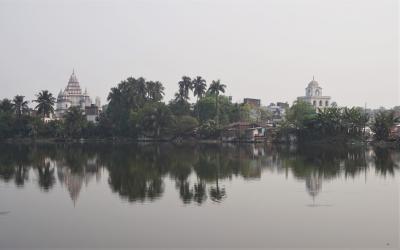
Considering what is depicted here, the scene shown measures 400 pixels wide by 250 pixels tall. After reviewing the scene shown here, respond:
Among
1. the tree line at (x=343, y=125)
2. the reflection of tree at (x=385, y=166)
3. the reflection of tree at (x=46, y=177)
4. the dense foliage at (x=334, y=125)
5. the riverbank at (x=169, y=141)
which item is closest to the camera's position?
the reflection of tree at (x=46, y=177)

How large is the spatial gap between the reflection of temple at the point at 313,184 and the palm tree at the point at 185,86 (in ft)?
215

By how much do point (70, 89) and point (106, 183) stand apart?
129 metres

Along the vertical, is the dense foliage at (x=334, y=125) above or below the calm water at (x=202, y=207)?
above

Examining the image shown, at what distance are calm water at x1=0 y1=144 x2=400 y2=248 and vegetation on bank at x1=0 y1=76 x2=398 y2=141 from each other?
4870 centimetres

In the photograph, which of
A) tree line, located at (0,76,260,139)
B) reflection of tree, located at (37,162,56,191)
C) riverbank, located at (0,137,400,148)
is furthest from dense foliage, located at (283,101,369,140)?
reflection of tree, located at (37,162,56,191)

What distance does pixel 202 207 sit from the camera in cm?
2280

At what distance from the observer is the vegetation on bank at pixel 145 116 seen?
8975cm

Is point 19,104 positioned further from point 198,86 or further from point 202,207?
point 202,207

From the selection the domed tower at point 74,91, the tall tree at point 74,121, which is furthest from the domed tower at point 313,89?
the domed tower at point 74,91

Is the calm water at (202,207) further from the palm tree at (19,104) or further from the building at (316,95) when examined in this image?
the building at (316,95)

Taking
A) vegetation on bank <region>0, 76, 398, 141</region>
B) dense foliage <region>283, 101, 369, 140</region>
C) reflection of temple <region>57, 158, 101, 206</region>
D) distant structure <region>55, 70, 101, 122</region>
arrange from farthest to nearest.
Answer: distant structure <region>55, 70, 101, 122</region>
vegetation on bank <region>0, 76, 398, 141</region>
dense foliage <region>283, 101, 369, 140</region>
reflection of temple <region>57, 158, 101, 206</region>

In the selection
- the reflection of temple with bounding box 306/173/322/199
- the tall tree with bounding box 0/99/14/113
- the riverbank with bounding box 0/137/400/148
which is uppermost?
the tall tree with bounding box 0/99/14/113

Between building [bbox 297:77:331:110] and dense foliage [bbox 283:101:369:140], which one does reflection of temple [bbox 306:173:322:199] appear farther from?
building [bbox 297:77:331:110]

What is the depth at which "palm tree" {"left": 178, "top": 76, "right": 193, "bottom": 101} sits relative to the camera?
98.8 m
